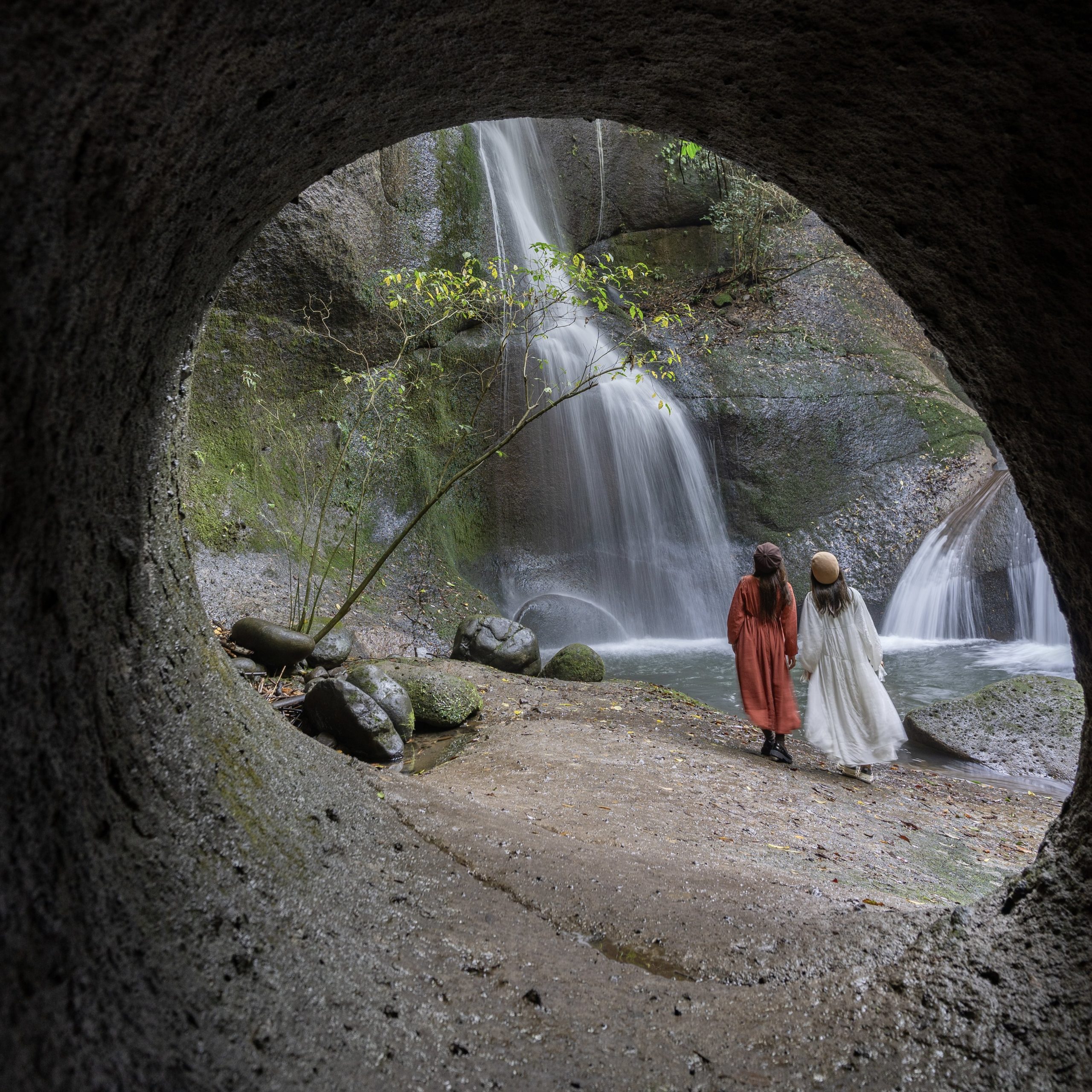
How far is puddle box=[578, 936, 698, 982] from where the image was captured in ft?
8.46

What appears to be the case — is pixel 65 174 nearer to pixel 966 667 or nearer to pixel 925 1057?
pixel 925 1057

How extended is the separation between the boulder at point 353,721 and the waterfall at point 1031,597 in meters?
9.90

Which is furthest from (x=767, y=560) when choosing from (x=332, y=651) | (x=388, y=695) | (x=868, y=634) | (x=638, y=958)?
(x=638, y=958)

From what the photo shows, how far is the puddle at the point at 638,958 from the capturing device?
2578mm

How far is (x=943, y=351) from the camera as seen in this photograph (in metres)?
2.63

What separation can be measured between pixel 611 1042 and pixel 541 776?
322cm

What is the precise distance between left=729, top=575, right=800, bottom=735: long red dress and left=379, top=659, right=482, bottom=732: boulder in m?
2.35

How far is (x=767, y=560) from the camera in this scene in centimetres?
661

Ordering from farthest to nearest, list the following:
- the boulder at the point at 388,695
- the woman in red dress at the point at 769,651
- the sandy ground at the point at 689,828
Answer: the woman in red dress at the point at 769,651 < the boulder at the point at 388,695 < the sandy ground at the point at 689,828

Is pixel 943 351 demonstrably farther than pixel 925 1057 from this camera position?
Yes

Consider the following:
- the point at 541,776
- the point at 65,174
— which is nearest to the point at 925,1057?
the point at 65,174

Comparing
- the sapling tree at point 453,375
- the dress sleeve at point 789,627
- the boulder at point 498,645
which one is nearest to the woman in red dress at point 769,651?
the dress sleeve at point 789,627

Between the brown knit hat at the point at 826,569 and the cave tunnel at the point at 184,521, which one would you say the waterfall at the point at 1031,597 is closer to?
the brown knit hat at the point at 826,569

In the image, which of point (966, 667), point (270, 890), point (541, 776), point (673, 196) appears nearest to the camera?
point (270, 890)
